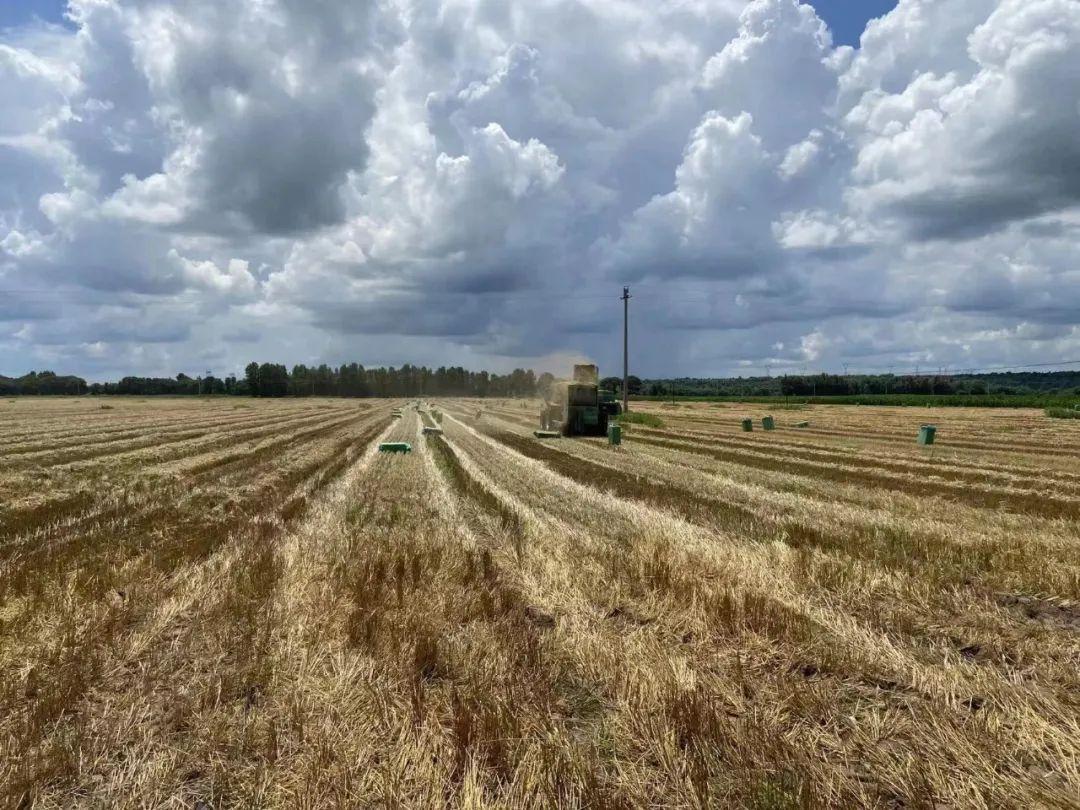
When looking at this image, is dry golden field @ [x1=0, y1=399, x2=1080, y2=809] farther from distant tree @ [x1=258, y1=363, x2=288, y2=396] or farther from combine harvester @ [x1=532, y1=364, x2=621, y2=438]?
distant tree @ [x1=258, y1=363, x2=288, y2=396]

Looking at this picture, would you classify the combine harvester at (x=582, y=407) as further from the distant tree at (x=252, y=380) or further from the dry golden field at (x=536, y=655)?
the distant tree at (x=252, y=380)

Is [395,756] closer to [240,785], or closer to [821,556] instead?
[240,785]

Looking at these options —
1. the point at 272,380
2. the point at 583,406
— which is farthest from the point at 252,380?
the point at 583,406

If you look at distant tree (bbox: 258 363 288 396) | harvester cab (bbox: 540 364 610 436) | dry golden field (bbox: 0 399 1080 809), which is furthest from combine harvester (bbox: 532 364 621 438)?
distant tree (bbox: 258 363 288 396)

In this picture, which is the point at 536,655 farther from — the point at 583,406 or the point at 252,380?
the point at 252,380

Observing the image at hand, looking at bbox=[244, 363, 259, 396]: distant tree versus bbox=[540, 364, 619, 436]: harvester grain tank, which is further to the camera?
bbox=[244, 363, 259, 396]: distant tree

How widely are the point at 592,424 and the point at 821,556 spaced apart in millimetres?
27065

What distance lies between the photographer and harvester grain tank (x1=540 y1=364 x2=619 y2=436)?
36.0 meters

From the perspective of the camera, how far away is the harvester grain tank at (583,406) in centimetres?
3597

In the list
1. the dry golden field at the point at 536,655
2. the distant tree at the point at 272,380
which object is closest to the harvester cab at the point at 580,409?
the dry golden field at the point at 536,655

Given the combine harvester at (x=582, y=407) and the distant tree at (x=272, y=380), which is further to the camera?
the distant tree at (x=272, y=380)

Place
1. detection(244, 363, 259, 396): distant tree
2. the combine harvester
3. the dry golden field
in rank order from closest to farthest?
the dry golden field, the combine harvester, detection(244, 363, 259, 396): distant tree

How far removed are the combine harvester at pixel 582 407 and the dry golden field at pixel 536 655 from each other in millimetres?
22582

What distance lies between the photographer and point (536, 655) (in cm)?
548
